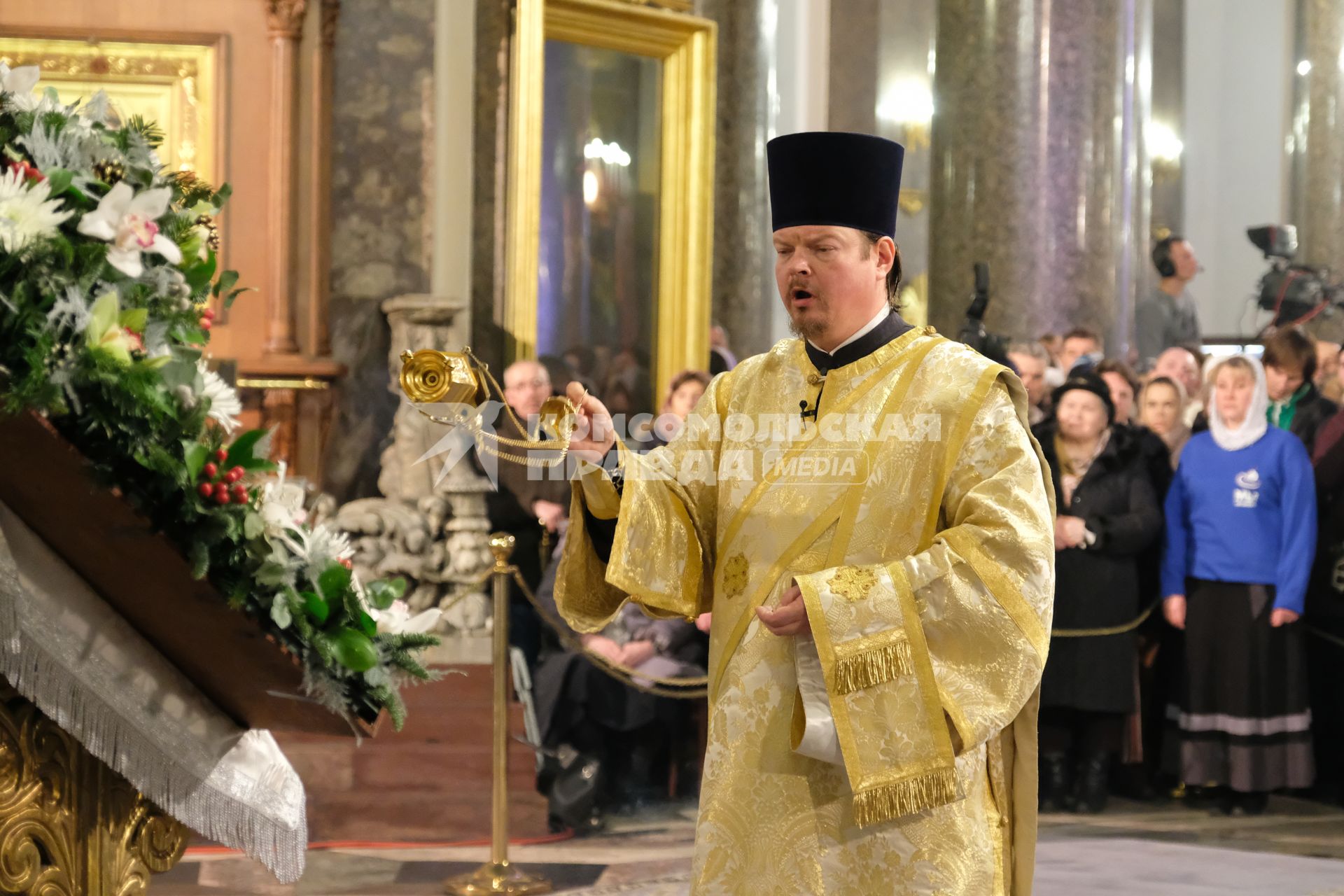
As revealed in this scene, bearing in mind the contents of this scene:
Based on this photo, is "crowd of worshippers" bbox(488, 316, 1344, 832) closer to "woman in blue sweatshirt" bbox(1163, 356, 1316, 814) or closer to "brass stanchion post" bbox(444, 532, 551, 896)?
"woman in blue sweatshirt" bbox(1163, 356, 1316, 814)

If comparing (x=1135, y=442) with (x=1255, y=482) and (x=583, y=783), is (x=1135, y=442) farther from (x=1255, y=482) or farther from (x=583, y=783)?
(x=583, y=783)

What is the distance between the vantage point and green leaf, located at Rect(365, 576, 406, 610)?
2.35 meters

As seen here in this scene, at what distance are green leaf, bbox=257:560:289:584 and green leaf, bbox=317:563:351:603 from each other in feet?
0.35

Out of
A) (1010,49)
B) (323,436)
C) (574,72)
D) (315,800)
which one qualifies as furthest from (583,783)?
(1010,49)

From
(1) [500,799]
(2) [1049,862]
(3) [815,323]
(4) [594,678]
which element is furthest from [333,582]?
(2) [1049,862]

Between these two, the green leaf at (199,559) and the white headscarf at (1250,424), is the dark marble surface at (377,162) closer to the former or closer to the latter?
the white headscarf at (1250,424)

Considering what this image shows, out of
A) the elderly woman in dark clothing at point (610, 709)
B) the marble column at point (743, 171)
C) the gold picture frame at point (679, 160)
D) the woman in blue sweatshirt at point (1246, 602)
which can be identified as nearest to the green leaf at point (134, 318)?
the elderly woman in dark clothing at point (610, 709)

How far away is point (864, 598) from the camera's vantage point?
92.9 inches

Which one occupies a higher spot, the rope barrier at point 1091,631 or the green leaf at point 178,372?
the green leaf at point 178,372

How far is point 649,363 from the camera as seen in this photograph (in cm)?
841

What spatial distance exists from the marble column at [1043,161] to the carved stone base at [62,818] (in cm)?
647

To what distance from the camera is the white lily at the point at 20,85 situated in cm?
199

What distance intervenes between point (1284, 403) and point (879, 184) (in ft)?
15.1

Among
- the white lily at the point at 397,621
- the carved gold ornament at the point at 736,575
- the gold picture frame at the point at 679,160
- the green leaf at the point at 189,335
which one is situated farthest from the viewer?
the gold picture frame at the point at 679,160
